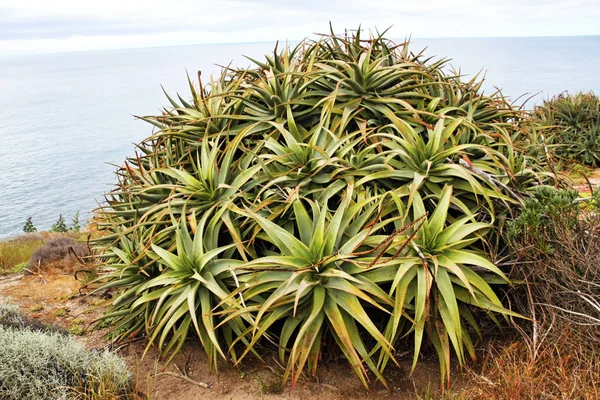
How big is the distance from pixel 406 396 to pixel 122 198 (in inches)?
133

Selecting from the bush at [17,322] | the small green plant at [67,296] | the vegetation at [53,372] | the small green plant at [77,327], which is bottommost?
the small green plant at [67,296]

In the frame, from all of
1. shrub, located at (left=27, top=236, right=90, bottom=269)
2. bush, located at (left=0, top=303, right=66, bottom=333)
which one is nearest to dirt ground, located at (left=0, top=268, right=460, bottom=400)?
bush, located at (left=0, top=303, right=66, bottom=333)

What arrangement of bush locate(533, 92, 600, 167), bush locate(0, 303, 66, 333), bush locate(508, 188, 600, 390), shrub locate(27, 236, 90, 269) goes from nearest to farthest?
bush locate(508, 188, 600, 390) → bush locate(0, 303, 66, 333) → shrub locate(27, 236, 90, 269) → bush locate(533, 92, 600, 167)

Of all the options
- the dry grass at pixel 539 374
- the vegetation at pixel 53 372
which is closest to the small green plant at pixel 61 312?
the vegetation at pixel 53 372

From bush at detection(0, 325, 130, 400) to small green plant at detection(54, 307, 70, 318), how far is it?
1.61 m

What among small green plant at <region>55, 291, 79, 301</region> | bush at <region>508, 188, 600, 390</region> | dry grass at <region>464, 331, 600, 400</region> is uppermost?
bush at <region>508, 188, 600, 390</region>

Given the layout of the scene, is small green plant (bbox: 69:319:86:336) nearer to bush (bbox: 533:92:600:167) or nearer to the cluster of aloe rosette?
the cluster of aloe rosette

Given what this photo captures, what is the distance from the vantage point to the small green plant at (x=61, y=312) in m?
5.13

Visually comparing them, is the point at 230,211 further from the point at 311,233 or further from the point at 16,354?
the point at 16,354

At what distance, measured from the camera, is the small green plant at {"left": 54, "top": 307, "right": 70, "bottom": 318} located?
513 cm

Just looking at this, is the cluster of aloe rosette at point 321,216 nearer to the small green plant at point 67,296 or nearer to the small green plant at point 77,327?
the small green plant at point 77,327

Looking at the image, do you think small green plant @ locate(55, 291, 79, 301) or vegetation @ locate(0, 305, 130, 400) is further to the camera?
small green plant @ locate(55, 291, 79, 301)

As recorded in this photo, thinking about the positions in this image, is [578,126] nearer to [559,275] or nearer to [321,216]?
[559,275]

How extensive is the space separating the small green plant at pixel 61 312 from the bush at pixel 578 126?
1169 centimetres
